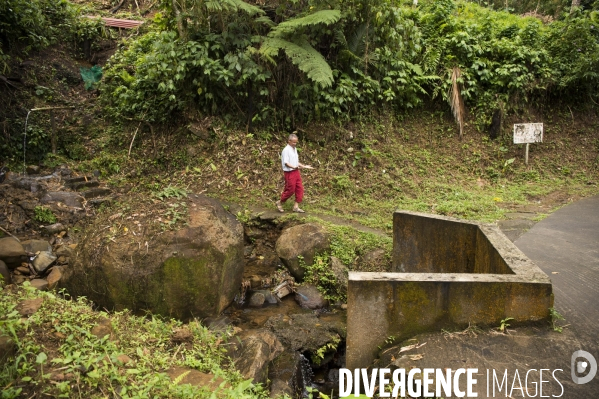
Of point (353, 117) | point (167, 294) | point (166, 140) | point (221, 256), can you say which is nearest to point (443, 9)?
point (353, 117)

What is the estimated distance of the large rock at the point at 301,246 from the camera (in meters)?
6.98

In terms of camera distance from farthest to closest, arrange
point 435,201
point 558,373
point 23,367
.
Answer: point 435,201 < point 558,373 < point 23,367

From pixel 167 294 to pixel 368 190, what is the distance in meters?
5.25

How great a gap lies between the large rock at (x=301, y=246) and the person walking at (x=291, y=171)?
3.18 feet

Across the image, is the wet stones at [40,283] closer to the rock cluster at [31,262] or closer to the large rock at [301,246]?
the rock cluster at [31,262]

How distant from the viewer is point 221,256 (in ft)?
18.5

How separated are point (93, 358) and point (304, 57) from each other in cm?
691

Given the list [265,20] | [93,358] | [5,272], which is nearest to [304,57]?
[265,20]

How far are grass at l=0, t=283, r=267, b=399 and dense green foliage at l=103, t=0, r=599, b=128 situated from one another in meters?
5.56

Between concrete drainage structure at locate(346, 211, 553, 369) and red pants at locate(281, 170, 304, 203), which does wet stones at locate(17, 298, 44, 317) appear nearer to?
concrete drainage structure at locate(346, 211, 553, 369)

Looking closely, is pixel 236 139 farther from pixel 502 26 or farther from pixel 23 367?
pixel 502 26

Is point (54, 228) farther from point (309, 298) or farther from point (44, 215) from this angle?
point (309, 298)

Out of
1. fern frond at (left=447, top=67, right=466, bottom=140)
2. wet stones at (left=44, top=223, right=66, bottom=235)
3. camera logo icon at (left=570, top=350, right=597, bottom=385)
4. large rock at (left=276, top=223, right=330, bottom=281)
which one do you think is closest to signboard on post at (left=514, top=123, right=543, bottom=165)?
fern frond at (left=447, top=67, right=466, bottom=140)

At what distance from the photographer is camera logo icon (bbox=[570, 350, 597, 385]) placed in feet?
10.4
